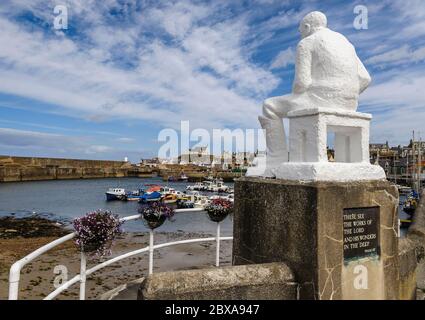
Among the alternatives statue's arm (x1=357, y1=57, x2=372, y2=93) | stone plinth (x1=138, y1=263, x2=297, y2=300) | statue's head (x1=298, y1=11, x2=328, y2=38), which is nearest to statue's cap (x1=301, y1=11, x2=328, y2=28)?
statue's head (x1=298, y1=11, x2=328, y2=38)

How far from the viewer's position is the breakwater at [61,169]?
93625mm

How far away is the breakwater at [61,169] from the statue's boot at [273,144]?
330 ft

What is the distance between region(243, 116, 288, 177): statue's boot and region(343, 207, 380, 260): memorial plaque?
47.9 inches

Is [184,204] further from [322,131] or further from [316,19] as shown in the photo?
[322,131]

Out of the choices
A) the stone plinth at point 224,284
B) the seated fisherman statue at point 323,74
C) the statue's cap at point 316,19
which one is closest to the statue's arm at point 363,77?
the seated fisherman statue at point 323,74

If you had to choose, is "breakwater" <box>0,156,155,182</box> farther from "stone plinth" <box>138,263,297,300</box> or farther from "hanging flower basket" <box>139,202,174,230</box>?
"stone plinth" <box>138,263,297,300</box>

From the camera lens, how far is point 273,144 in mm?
4918

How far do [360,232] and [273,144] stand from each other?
159 cm

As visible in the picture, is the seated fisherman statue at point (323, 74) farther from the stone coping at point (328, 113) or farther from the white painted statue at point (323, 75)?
the stone coping at point (328, 113)

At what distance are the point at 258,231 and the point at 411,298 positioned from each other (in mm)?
2355

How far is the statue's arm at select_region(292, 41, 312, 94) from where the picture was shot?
14.5 ft

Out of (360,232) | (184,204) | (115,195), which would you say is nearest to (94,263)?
(360,232)

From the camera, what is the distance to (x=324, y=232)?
3.72m

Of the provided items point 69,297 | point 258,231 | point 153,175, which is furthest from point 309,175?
point 153,175
